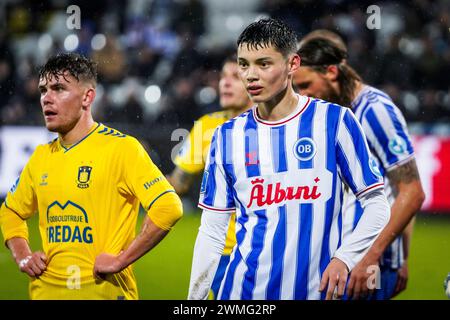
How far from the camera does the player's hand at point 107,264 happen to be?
11.3ft

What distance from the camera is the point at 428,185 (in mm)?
8680

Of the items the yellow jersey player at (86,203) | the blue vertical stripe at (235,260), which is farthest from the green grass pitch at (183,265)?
the blue vertical stripe at (235,260)

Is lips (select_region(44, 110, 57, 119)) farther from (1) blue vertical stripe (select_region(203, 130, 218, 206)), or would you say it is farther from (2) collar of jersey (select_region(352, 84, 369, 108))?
(2) collar of jersey (select_region(352, 84, 369, 108))

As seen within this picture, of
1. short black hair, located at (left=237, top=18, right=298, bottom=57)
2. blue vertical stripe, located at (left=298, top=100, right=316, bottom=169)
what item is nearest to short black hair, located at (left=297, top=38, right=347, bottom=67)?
short black hair, located at (left=237, top=18, right=298, bottom=57)

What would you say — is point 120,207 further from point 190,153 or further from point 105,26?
point 105,26

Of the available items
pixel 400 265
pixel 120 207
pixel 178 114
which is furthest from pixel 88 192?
pixel 178 114

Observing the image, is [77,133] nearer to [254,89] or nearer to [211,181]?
[211,181]

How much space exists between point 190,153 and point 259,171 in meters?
1.60

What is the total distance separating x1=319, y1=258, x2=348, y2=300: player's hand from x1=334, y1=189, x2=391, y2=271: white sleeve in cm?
3

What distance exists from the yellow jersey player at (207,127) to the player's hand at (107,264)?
1242 millimetres

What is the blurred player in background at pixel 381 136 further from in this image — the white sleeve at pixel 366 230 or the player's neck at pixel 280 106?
the player's neck at pixel 280 106

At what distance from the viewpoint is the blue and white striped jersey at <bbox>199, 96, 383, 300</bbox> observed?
3143 mm

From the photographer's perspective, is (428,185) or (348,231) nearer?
(348,231)

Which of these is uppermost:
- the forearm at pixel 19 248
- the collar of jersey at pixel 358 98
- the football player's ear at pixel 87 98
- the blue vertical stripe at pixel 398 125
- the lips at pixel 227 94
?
the lips at pixel 227 94
